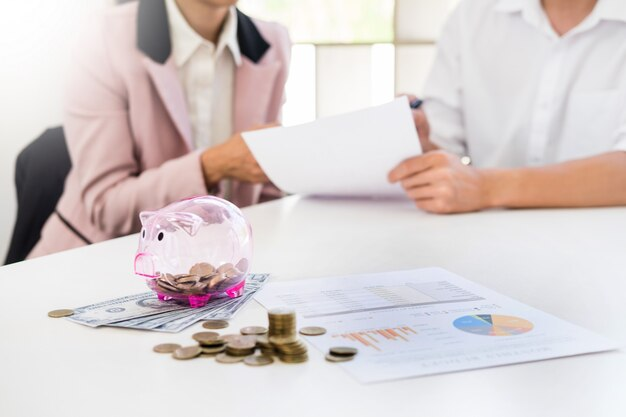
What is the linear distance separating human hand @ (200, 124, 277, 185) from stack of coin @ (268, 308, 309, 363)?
880 millimetres

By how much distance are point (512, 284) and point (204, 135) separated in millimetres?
1149

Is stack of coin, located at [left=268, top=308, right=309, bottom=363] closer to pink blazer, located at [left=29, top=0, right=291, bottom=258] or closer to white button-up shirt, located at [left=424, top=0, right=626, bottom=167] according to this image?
pink blazer, located at [left=29, top=0, right=291, bottom=258]

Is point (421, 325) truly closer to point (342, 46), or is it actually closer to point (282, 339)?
point (282, 339)

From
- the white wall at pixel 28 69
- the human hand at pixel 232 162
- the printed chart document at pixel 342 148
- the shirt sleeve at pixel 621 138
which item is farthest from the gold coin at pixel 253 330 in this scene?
the white wall at pixel 28 69

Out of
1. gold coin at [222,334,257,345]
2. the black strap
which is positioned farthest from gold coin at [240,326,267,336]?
the black strap

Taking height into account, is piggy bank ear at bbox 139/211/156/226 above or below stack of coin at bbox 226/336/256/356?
above

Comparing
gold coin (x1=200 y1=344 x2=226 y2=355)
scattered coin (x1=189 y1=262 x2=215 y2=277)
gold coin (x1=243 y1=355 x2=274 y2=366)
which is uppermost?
scattered coin (x1=189 y1=262 x2=215 y2=277)

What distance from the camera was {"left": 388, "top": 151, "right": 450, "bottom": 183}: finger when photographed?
128cm

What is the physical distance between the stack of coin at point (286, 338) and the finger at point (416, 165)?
754 millimetres

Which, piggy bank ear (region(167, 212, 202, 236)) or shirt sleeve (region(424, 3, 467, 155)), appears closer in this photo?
piggy bank ear (region(167, 212, 202, 236))

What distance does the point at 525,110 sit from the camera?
170 centimetres

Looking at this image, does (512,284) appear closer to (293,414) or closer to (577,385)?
(577,385)

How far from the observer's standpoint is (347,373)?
53 centimetres

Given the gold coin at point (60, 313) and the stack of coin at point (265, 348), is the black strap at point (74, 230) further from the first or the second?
the stack of coin at point (265, 348)
